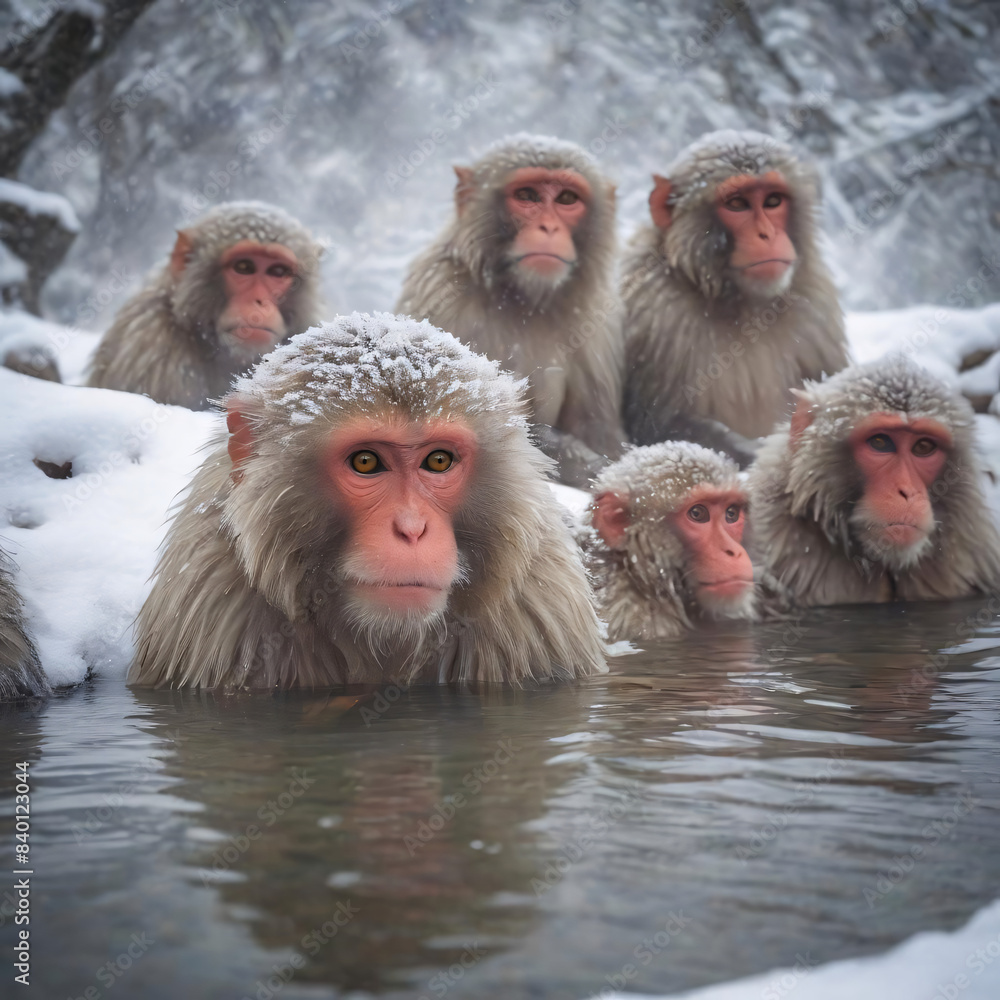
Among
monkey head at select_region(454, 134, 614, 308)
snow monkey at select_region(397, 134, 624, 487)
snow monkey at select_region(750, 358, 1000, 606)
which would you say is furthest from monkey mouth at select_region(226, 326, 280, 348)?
snow monkey at select_region(750, 358, 1000, 606)

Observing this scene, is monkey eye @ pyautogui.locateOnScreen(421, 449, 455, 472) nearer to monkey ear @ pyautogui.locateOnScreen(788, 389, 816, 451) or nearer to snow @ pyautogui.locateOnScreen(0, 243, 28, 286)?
monkey ear @ pyautogui.locateOnScreen(788, 389, 816, 451)

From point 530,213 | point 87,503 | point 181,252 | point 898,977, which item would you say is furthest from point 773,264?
point 898,977

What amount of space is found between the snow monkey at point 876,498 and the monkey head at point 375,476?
250cm

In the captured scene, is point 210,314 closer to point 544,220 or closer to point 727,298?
point 544,220

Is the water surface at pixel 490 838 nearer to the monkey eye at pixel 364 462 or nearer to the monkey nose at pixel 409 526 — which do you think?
the monkey nose at pixel 409 526

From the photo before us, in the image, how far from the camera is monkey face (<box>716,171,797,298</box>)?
22.1 ft

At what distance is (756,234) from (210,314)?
295 cm

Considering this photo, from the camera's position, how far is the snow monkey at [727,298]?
6809mm

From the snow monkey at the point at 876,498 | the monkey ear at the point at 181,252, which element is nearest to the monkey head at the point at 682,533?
the snow monkey at the point at 876,498

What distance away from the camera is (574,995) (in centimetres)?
170

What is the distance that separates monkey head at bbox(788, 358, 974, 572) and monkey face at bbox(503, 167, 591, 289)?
140 centimetres

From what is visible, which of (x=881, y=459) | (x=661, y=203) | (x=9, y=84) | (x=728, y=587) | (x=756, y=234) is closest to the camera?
(x=728, y=587)

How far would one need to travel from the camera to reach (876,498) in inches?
223

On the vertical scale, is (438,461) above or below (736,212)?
below
